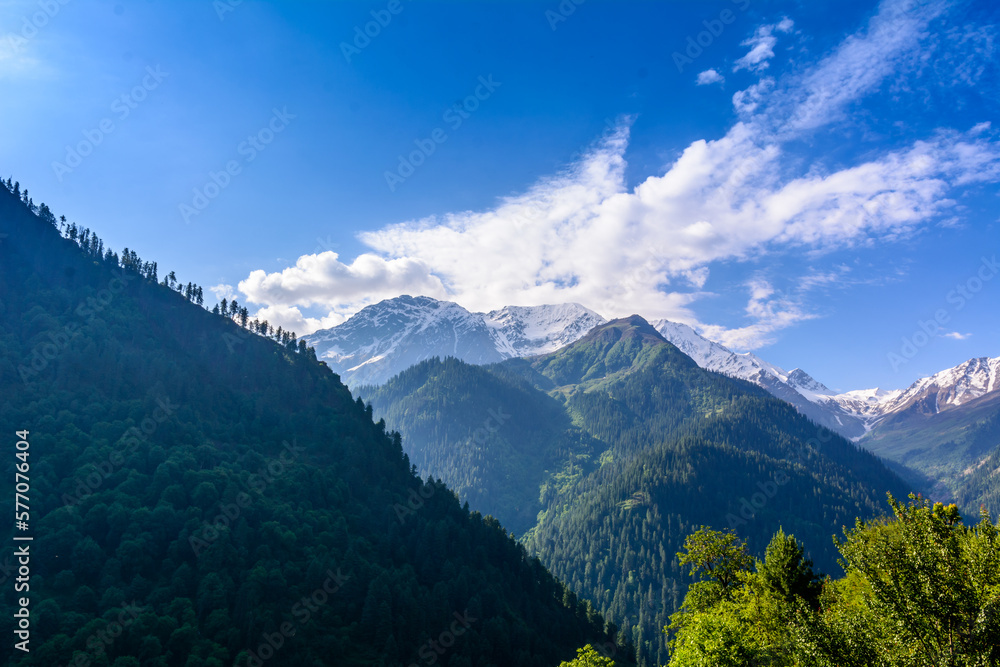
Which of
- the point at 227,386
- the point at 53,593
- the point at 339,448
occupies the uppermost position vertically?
the point at 227,386

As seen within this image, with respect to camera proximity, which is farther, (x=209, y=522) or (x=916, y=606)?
(x=209, y=522)

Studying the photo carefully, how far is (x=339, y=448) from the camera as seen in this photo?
176 m

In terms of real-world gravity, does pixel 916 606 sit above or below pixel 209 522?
below

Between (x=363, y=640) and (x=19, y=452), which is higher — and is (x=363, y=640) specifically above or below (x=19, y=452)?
below

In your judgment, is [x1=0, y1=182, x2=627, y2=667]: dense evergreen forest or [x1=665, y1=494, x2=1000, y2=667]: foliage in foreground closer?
[x1=665, y1=494, x2=1000, y2=667]: foliage in foreground

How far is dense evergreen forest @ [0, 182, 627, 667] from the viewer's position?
305 feet

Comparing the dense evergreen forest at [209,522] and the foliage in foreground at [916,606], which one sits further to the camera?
the dense evergreen forest at [209,522]

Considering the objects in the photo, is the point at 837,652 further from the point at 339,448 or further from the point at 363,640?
the point at 339,448

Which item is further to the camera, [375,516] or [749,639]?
[375,516]

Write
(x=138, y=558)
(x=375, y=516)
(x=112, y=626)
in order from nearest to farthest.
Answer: (x=112, y=626) → (x=138, y=558) → (x=375, y=516)

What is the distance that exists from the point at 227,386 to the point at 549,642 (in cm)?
13802

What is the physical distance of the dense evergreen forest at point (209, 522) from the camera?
305 ft

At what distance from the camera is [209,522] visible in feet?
385

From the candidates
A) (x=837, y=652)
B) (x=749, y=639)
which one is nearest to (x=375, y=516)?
(x=749, y=639)
